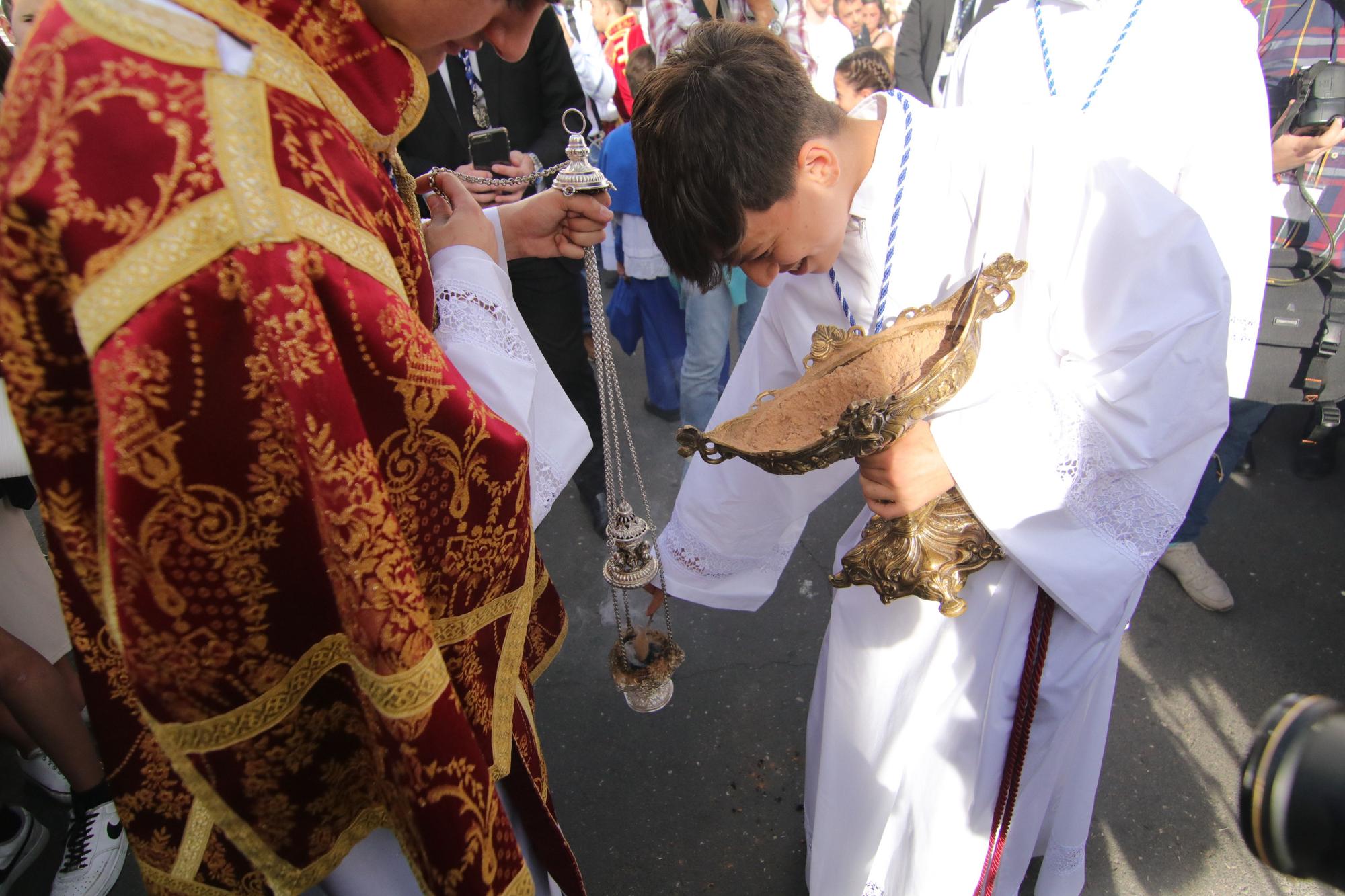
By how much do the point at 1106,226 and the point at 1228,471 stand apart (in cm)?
216

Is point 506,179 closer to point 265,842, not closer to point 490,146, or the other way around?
point 490,146

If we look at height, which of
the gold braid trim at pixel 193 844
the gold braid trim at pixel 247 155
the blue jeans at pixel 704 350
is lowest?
the blue jeans at pixel 704 350

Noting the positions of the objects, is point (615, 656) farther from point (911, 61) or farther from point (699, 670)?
point (911, 61)

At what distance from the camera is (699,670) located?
9.00ft

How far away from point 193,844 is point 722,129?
53.9 inches

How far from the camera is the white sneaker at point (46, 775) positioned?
241cm

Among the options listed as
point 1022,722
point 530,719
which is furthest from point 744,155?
point 1022,722

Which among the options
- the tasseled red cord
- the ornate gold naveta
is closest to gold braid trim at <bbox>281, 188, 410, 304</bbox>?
the ornate gold naveta

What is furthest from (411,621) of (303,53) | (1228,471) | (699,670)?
(1228,471)

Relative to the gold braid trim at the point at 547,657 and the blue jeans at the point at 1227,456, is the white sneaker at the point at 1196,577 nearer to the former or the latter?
the blue jeans at the point at 1227,456

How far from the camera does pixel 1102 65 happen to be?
73.6 inches

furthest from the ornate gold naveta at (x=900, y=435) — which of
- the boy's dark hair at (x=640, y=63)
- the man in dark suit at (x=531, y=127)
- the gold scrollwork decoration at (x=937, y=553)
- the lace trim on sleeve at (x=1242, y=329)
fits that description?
the boy's dark hair at (x=640, y=63)

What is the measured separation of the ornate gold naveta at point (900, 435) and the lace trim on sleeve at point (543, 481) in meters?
0.21

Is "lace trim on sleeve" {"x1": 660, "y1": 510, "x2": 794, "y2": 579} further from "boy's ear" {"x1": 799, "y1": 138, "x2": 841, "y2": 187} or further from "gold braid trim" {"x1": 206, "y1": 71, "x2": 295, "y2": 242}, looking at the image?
"gold braid trim" {"x1": 206, "y1": 71, "x2": 295, "y2": 242}
